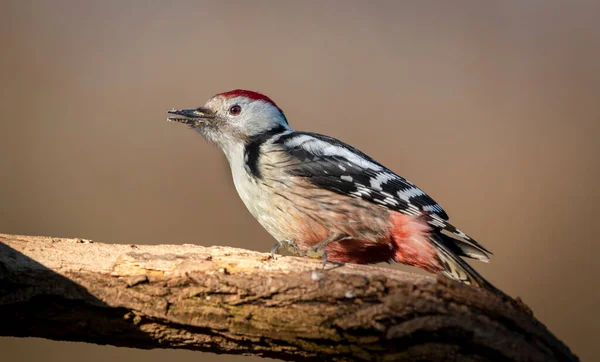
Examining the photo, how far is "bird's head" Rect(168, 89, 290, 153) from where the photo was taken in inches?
117

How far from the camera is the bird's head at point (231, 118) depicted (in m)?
2.97

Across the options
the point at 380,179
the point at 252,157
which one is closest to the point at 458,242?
the point at 380,179

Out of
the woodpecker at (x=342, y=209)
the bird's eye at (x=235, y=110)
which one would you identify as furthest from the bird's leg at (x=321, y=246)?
the bird's eye at (x=235, y=110)

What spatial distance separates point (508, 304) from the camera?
6.04ft

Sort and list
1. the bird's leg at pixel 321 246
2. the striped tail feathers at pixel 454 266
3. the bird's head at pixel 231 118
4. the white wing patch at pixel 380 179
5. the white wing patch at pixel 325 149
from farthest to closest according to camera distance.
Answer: the bird's head at pixel 231 118, the white wing patch at pixel 325 149, the white wing patch at pixel 380 179, the bird's leg at pixel 321 246, the striped tail feathers at pixel 454 266

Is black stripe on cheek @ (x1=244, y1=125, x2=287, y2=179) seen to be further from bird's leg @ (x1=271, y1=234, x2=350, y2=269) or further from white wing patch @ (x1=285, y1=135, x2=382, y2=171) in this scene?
bird's leg @ (x1=271, y1=234, x2=350, y2=269)

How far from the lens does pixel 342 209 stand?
2514 mm

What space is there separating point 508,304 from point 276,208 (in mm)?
1069

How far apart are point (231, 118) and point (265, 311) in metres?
1.39

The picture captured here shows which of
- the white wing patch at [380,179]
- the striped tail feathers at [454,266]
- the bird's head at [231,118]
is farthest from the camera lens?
the bird's head at [231,118]

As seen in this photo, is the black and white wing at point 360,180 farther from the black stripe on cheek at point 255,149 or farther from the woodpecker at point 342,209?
the black stripe on cheek at point 255,149

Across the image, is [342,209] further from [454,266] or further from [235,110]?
[235,110]

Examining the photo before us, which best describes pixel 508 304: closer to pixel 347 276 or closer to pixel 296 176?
pixel 347 276

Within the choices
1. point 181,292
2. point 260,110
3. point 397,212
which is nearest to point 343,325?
point 181,292
